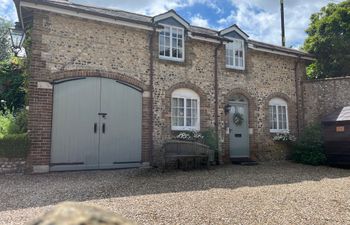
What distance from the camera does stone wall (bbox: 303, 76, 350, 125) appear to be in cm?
1400

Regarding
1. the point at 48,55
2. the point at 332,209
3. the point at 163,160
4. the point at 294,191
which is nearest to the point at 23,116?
the point at 48,55

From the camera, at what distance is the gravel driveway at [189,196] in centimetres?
477

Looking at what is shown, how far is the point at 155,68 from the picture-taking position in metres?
11.4

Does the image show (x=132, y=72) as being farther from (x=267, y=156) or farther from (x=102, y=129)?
(x=267, y=156)

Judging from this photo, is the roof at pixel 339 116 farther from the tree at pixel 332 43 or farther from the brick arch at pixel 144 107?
the brick arch at pixel 144 107

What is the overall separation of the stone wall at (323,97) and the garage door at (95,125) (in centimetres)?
919

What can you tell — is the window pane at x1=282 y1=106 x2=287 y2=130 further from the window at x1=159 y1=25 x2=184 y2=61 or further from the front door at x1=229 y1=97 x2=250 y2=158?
the window at x1=159 y1=25 x2=184 y2=61

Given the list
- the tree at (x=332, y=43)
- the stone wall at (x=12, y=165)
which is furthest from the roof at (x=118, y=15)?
the stone wall at (x=12, y=165)

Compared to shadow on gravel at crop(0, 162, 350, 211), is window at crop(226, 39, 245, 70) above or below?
above

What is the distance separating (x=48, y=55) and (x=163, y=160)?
5.22 metres

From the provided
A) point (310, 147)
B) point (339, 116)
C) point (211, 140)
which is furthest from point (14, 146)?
point (339, 116)

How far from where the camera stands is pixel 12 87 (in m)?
14.0

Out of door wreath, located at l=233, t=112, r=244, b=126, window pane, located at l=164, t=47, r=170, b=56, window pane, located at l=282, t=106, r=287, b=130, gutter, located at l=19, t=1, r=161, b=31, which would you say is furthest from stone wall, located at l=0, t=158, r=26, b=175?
window pane, located at l=282, t=106, r=287, b=130

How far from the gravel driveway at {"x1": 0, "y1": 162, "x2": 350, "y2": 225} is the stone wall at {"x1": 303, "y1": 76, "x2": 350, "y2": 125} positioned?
5.96m
